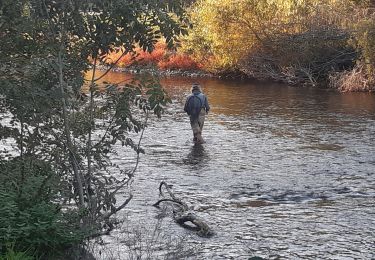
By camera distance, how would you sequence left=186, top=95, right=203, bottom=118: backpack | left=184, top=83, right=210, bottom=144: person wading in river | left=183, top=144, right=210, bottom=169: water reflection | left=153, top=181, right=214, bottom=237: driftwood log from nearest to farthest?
left=153, top=181, right=214, bottom=237: driftwood log, left=183, top=144, right=210, bottom=169: water reflection, left=184, top=83, right=210, bottom=144: person wading in river, left=186, top=95, right=203, bottom=118: backpack

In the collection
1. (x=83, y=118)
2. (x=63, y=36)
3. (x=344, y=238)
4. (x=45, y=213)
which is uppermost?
(x=63, y=36)

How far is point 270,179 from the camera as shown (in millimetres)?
16047

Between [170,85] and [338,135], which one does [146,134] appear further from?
[170,85]

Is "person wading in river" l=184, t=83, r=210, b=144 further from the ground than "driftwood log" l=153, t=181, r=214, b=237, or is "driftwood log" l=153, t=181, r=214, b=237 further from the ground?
"person wading in river" l=184, t=83, r=210, b=144

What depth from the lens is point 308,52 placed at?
3944cm

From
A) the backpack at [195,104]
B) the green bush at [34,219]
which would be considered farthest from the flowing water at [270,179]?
the green bush at [34,219]

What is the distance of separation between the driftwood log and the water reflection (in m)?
3.56

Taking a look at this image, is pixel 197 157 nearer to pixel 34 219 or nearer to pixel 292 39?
pixel 34 219

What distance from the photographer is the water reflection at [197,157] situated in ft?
58.8

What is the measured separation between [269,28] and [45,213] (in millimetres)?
35363

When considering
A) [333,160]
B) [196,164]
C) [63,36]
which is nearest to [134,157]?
[196,164]

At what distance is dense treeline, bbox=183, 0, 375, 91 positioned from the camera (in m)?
37.0

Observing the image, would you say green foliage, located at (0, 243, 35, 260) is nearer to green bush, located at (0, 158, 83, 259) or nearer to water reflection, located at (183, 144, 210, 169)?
green bush, located at (0, 158, 83, 259)

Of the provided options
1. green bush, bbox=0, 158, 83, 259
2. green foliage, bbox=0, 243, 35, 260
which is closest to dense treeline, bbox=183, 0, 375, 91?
Answer: green bush, bbox=0, 158, 83, 259
